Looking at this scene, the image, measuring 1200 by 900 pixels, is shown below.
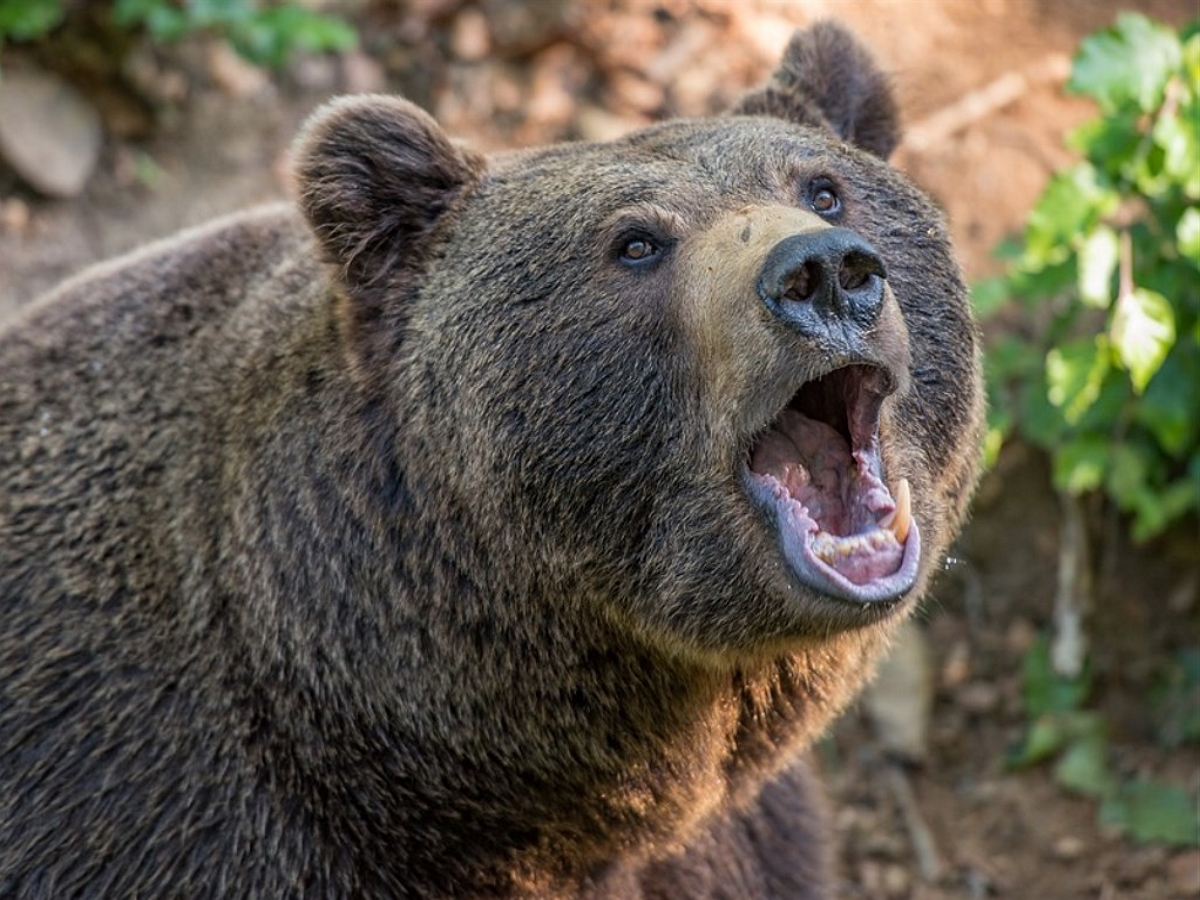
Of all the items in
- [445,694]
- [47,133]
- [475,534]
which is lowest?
[47,133]

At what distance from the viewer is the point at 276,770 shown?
4090 mm

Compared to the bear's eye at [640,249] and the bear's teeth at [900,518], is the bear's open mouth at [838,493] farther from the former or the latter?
the bear's eye at [640,249]

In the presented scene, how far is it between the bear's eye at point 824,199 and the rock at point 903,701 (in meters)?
3.36

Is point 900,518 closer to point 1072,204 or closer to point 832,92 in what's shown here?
point 832,92

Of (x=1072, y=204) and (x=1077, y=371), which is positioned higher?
(x=1072, y=204)

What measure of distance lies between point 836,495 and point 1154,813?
3376mm

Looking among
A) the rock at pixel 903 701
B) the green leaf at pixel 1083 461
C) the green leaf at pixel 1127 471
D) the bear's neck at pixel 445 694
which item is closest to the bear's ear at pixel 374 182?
the bear's neck at pixel 445 694

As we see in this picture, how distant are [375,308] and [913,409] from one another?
136 centimetres

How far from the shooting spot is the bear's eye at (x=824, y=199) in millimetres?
3949

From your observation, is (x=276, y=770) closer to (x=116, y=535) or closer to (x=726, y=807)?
(x=116, y=535)

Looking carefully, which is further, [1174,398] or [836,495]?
[1174,398]

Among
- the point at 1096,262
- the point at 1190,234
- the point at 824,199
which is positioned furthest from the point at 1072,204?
the point at 824,199

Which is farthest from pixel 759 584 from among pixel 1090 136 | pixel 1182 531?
pixel 1182 531

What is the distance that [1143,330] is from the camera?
5.38 m
